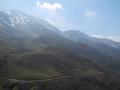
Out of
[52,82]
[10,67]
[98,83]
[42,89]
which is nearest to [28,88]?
[42,89]

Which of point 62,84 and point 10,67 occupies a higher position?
point 10,67

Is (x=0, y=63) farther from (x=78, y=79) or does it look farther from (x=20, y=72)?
(x=78, y=79)

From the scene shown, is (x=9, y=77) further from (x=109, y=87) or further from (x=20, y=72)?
(x=109, y=87)

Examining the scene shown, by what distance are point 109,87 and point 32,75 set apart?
217 ft

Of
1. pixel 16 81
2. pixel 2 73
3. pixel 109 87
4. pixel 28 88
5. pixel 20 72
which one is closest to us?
pixel 28 88

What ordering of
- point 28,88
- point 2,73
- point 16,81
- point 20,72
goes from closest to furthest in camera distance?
1. point 28,88
2. point 16,81
3. point 2,73
4. point 20,72

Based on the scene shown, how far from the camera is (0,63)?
190250mm

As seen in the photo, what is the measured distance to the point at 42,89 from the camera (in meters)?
141

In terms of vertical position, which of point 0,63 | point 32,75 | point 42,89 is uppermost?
point 0,63

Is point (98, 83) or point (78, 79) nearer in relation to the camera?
point (78, 79)

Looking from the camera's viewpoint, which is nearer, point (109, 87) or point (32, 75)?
point (32, 75)

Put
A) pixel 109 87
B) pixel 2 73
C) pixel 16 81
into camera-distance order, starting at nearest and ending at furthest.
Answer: pixel 16 81
pixel 2 73
pixel 109 87

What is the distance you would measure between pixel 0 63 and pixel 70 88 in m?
66.0

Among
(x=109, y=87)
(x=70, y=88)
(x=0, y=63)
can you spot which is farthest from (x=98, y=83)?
(x=0, y=63)
